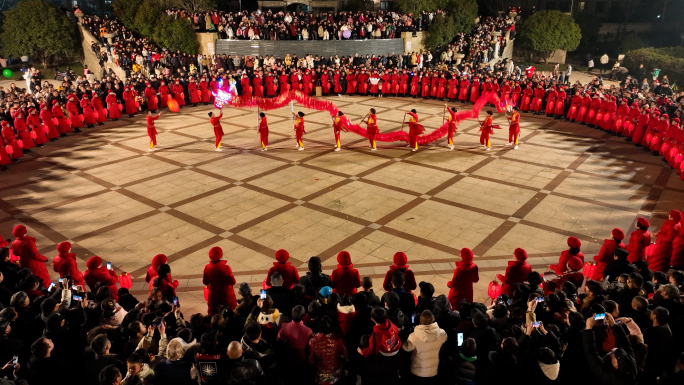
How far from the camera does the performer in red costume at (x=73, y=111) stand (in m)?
17.9

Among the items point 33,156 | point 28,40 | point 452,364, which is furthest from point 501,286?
point 28,40

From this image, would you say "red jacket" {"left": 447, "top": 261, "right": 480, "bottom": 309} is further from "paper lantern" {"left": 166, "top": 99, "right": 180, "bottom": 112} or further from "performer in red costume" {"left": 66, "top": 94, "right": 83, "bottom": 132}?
"paper lantern" {"left": 166, "top": 99, "right": 180, "bottom": 112}

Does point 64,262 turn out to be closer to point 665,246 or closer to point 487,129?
point 665,246

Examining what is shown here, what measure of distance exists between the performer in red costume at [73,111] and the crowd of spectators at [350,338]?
13.8 m

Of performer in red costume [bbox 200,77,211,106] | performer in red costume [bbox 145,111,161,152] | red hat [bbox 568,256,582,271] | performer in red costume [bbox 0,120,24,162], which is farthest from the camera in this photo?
performer in red costume [bbox 200,77,211,106]

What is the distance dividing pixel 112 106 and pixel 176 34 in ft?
35.3

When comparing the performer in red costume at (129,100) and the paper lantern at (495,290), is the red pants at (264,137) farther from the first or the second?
the paper lantern at (495,290)

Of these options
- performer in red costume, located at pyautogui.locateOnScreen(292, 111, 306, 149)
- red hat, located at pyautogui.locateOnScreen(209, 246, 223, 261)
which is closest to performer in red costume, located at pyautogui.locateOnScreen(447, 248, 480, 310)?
red hat, located at pyautogui.locateOnScreen(209, 246, 223, 261)

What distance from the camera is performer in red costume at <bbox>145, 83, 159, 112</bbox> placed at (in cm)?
2122

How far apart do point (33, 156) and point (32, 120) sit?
1.33 metres

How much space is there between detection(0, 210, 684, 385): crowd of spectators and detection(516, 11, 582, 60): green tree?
3573cm

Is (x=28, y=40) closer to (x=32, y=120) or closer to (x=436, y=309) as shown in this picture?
(x=32, y=120)

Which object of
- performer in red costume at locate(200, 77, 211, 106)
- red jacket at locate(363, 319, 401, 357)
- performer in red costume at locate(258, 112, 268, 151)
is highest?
performer in red costume at locate(200, 77, 211, 106)

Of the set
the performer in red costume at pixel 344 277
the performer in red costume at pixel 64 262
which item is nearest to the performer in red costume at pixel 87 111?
the performer in red costume at pixel 64 262
